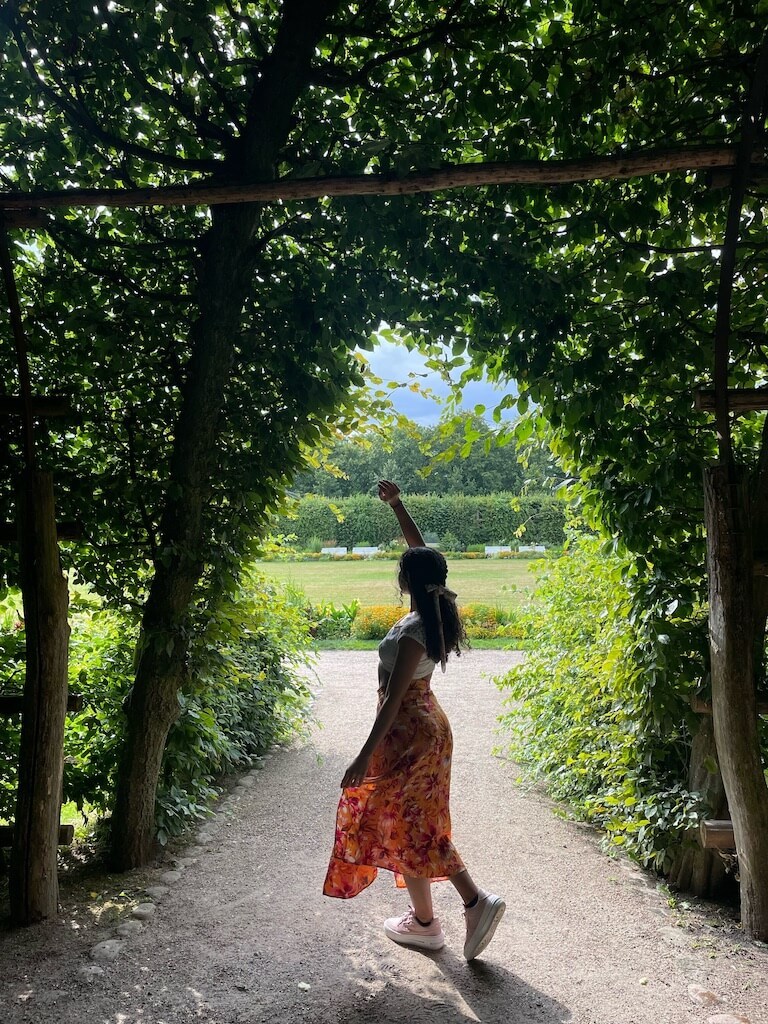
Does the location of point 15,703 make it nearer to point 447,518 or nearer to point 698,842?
point 698,842

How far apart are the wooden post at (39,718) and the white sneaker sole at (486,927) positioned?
194 cm

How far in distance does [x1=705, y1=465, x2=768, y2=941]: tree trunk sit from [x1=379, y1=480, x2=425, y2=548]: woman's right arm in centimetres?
137

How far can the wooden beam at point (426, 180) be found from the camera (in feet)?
10.4

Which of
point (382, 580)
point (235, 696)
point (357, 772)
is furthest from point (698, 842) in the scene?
point (382, 580)

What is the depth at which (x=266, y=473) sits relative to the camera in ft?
14.3

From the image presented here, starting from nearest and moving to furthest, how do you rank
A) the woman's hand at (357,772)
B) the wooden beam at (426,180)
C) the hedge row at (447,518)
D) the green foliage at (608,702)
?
the wooden beam at (426,180) → the woman's hand at (357,772) → the green foliage at (608,702) → the hedge row at (447,518)

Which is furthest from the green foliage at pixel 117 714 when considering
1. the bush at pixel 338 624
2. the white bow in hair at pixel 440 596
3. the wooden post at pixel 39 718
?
the bush at pixel 338 624

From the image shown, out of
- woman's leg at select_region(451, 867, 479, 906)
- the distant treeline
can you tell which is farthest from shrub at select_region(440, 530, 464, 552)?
woman's leg at select_region(451, 867, 479, 906)

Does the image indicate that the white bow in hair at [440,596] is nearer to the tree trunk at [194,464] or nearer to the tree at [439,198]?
the tree at [439,198]

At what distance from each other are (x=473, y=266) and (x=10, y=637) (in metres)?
3.09

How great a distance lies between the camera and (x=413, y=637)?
3305 millimetres

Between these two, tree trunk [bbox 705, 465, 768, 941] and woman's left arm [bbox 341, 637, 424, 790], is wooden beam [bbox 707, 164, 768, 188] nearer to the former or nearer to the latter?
tree trunk [bbox 705, 465, 768, 941]

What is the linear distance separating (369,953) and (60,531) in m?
2.39

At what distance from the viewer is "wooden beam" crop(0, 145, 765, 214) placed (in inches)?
125
